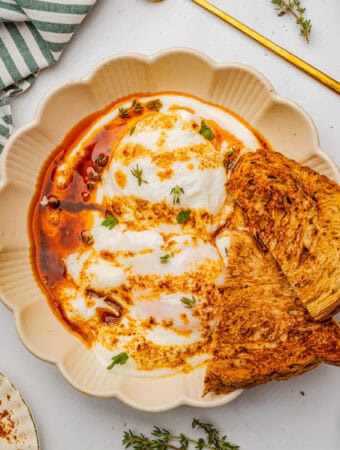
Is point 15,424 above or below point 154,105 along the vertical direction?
below

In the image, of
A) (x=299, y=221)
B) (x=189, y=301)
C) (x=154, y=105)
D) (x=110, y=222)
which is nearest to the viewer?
(x=299, y=221)

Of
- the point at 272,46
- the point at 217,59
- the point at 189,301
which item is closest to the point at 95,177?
the point at 189,301

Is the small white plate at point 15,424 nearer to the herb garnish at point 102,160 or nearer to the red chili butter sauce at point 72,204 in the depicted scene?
the red chili butter sauce at point 72,204

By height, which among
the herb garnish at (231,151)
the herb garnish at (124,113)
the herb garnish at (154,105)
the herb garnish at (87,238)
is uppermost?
the herb garnish at (231,151)

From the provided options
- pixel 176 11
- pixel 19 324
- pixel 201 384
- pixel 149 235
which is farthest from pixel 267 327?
pixel 176 11

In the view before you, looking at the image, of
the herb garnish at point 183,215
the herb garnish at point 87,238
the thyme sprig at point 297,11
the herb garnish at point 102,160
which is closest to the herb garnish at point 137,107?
the herb garnish at point 102,160

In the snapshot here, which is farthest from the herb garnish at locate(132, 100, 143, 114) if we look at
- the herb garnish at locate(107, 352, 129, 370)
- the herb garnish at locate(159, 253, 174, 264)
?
the herb garnish at locate(107, 352, 129, 370)

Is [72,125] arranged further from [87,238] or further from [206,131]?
[206,131]

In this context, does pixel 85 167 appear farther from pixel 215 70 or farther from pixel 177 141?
pixel 215 70
